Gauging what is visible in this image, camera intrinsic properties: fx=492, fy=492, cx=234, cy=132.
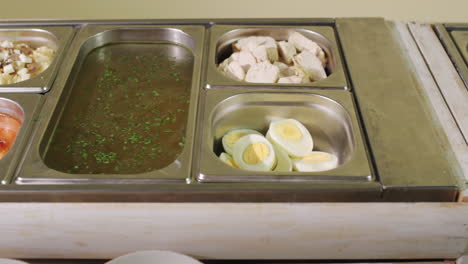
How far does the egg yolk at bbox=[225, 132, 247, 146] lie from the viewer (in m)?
1.62

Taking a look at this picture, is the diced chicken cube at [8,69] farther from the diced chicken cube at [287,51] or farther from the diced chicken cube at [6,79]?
the diced chicken cube at [287,51]

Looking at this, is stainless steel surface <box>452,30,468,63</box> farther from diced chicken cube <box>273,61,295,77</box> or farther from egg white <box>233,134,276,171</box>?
egg white <box>233,134,276,171</box>

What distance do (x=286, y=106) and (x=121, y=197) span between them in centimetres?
65

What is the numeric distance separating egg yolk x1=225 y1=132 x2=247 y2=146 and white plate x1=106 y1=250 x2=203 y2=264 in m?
0.50

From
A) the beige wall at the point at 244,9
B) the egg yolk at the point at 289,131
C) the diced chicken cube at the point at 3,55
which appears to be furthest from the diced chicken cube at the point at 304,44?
the beige wall at the point at 244,9

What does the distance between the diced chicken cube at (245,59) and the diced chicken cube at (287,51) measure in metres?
0.13

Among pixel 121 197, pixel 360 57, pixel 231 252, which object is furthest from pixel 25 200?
pixel 360 57

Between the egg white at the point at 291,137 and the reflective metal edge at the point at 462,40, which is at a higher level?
the reflective metal edge at the point at 462,40

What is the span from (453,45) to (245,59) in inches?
31.0

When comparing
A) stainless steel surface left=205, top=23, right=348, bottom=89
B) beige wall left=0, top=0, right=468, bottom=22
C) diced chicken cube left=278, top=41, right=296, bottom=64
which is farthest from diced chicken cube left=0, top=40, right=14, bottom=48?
beige wall left=0, top=0, right=468, bottom=22

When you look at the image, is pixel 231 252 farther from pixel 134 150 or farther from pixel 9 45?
pixel 9 45

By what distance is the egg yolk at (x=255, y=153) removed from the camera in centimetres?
151

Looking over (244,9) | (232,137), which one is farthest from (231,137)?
(244,9)

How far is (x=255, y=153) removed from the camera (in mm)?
1526
